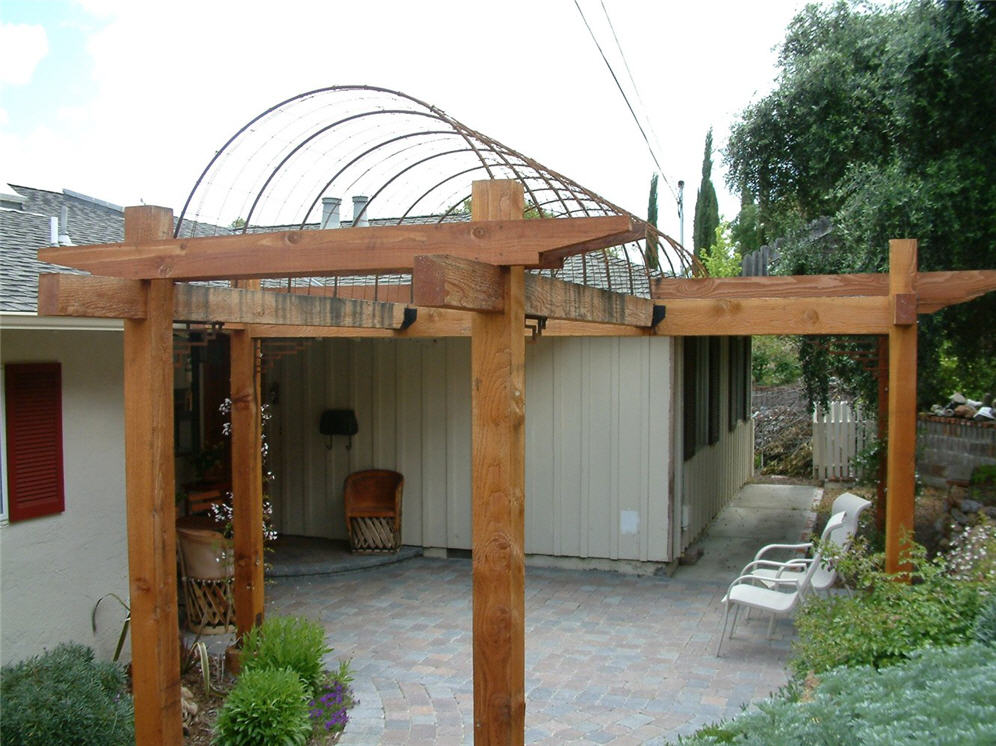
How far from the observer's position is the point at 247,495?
5359 millimetres

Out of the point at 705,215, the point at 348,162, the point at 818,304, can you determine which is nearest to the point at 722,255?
the point at 705,215

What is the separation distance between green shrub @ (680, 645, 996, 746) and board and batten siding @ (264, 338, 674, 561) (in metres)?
4.65

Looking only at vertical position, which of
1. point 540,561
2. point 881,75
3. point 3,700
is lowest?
point 540,561

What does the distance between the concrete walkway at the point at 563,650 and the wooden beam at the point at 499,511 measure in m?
1.69

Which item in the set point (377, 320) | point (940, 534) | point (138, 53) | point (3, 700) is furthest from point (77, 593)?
point (138, 53)

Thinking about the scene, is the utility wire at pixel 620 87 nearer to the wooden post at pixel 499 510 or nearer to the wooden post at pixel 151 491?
the wooden post at pixel 151 491

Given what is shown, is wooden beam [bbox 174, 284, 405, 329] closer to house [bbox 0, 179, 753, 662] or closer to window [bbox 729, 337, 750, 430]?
house [bbox 0, 179, 753, 662]

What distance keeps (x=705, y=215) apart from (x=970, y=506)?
1928 centimetres

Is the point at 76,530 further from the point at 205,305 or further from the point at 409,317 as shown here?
the point at 409,317

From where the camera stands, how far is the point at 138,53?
10195 mm

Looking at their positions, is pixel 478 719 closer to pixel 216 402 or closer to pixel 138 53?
pixel 216 402

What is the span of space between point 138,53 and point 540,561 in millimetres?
7827

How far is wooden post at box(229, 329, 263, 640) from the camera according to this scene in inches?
209

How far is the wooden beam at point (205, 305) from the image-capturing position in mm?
3105
